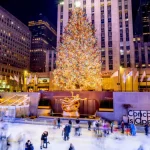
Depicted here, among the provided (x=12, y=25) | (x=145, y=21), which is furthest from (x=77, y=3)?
(x=145, y=21)

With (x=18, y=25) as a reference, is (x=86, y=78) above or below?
below

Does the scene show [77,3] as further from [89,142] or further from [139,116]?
[89,142]

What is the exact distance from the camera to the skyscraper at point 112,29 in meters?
60.6

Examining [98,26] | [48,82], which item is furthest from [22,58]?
[98,26]

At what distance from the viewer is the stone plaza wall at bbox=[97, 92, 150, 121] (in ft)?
73.8

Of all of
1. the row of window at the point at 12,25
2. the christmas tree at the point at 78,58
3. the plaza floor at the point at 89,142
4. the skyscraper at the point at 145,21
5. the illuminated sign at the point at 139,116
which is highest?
the skyscraper at the point at 145,21

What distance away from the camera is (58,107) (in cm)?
2705

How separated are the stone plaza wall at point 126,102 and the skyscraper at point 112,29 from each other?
1444 inches

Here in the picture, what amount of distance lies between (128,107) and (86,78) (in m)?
9.65

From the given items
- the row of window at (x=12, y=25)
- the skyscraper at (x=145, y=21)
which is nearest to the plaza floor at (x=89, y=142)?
the row of window at (x=12, y=25)

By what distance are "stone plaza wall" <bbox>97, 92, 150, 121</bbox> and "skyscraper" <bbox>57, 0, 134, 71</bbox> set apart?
36687 millimetres

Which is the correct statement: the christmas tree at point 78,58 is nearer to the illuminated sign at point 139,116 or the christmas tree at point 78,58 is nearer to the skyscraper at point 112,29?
the illuminated sign at point 139,116

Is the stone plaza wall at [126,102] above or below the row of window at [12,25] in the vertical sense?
below

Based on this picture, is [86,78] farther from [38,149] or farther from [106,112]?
[38,149]
